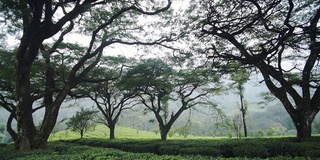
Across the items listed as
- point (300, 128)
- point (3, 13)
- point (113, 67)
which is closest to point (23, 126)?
point (3, 13)

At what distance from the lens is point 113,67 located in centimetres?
1986

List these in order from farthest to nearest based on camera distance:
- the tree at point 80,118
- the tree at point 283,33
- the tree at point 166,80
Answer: the tree at point 80,118 < the tree at point 166,80 < the tree at point 283,33

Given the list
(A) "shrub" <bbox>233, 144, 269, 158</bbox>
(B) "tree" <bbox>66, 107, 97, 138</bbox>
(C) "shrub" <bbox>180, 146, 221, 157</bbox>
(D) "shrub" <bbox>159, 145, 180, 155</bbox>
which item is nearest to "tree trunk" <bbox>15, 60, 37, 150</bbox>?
(D) "shrub" <bbox>159, 145, 180, 155</bbox>

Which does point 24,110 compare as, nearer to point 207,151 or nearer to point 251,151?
point 207,151

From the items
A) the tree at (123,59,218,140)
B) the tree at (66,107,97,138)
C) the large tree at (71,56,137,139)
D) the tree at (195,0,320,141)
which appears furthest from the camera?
the tree at (66,107,97,138)

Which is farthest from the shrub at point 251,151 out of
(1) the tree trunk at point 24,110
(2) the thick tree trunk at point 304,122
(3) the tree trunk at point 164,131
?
(3) the tree trunk at point 164,131

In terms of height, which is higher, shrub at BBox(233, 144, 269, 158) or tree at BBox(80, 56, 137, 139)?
tree at BBox(80, 56, 137, 139)

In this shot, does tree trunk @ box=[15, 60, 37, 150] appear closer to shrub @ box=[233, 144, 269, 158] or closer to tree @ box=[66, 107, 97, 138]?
shrub @ box=[233, 144, 269, 158]

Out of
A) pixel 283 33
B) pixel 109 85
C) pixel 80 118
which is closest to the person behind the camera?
pixel 283 33

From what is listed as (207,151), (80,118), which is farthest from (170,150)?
(80,118)

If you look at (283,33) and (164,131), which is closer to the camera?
(283,33)

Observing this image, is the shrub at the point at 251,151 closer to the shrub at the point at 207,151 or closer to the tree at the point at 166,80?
the shrub at the point at 207,151

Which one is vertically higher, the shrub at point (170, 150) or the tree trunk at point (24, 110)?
the tree trunk at point (24, 110)

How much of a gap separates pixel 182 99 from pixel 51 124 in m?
11.6
